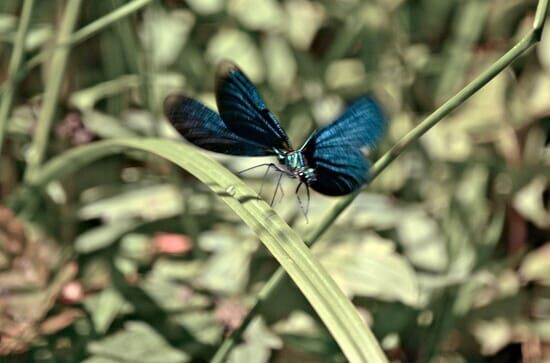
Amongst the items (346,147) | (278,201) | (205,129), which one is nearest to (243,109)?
(205,129)

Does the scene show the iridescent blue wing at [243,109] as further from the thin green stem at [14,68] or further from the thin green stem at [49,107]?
the thin green stem at [49,107]

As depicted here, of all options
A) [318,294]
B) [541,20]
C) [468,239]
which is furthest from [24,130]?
[541,20]

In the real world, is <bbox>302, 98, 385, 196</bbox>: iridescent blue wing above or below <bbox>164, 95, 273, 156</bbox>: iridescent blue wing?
below

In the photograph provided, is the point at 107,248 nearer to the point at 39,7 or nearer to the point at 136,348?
the point at 136,348

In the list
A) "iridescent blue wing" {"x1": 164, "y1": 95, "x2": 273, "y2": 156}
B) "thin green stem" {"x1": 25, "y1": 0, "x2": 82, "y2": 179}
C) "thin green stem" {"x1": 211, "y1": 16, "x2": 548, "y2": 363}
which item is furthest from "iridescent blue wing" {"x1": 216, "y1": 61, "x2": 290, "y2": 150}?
"thin green stem" {"x1": 25, "y1": 0, "x2": 82, "y2": 179}

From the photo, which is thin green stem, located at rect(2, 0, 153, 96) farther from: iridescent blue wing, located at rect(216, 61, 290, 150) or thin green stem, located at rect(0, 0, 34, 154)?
iridescent blue wing, located at rect(216, 61, 290, 150)
